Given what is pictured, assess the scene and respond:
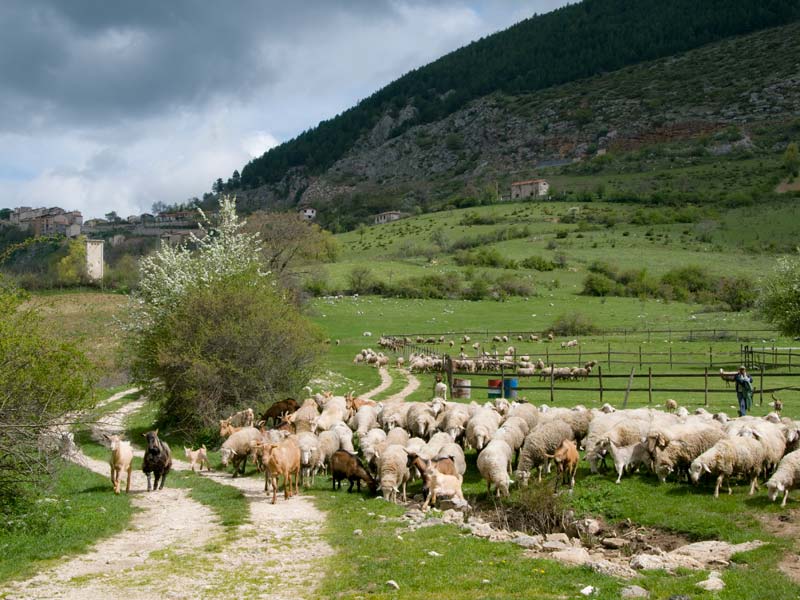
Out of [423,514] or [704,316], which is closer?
[423,514]

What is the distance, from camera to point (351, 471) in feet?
58.7

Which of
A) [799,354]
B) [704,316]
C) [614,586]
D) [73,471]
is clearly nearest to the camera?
[614,586]

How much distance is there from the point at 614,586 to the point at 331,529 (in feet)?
18.8

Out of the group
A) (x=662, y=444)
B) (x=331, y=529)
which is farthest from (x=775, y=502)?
(x=331, y=529)

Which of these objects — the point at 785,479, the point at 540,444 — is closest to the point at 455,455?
the point at 540,444

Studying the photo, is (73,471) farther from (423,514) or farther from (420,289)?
(420,289)

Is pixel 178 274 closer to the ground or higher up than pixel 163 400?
higher up

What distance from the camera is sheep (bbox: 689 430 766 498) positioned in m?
16.4

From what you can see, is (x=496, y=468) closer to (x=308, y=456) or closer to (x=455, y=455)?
(x=455, y=455)

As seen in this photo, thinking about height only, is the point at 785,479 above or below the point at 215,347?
below

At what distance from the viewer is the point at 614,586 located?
1066 cm

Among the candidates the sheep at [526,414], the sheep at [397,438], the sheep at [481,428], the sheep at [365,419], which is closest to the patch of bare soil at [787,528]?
the sheep at [481,428]

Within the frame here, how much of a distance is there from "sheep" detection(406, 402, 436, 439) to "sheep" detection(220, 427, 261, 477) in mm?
5123

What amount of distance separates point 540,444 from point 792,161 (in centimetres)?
14598
